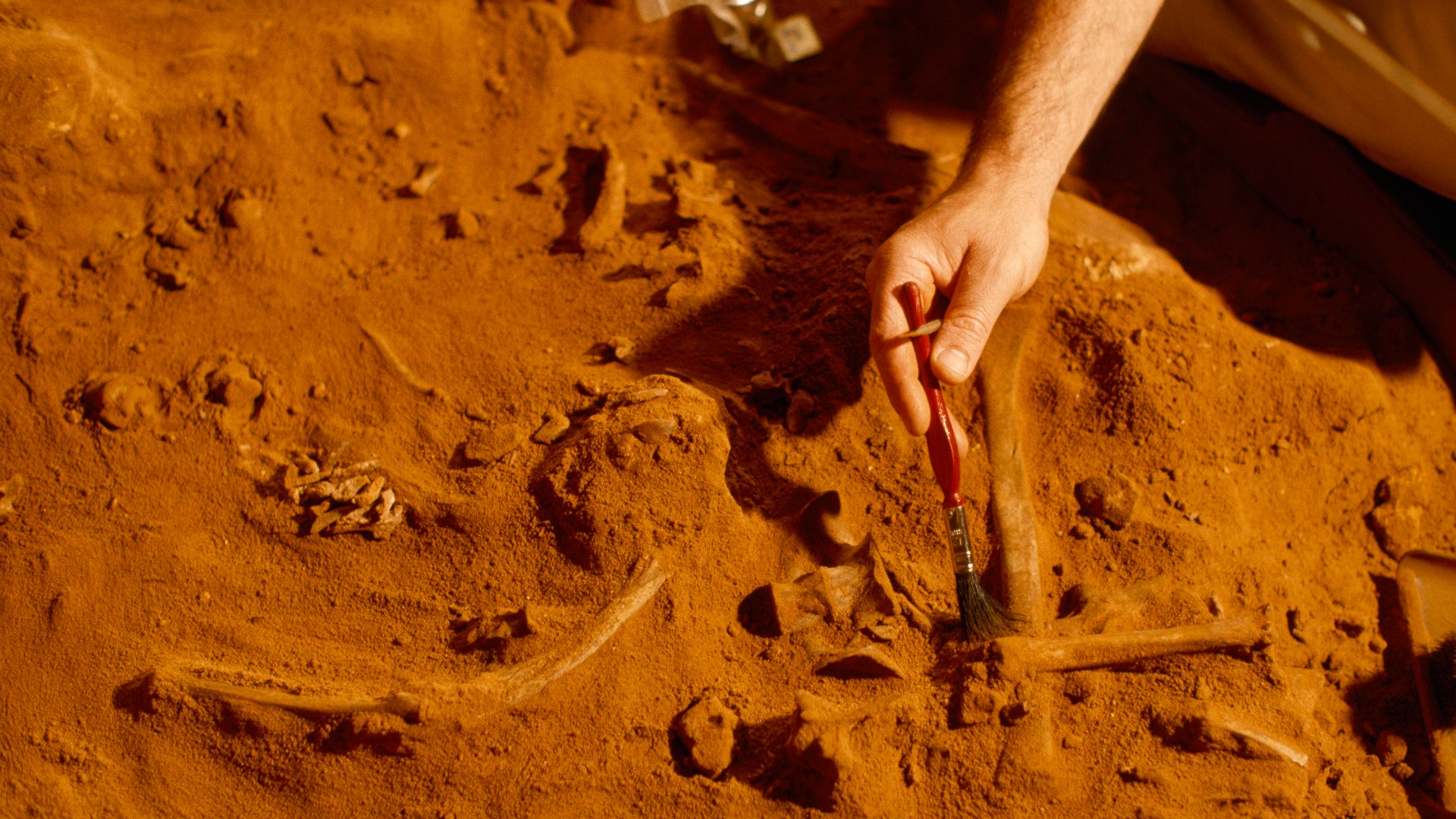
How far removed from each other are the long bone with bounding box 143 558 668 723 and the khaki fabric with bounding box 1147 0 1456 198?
8.02 feet

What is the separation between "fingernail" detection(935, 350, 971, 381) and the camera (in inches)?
77.1

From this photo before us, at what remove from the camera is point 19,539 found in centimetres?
209

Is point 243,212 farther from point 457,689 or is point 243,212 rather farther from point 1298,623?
point 1298,623

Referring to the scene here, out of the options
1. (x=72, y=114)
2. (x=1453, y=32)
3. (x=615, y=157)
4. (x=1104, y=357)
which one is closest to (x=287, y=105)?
(x=72, y=114)

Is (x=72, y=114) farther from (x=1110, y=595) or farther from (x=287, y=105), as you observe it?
(x=1110, y=595)

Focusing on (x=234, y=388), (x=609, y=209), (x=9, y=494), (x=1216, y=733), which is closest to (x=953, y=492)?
(x=1216, y=733)

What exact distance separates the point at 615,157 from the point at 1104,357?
1.52 meters

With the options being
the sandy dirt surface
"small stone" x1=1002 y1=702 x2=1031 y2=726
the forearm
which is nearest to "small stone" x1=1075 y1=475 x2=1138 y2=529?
the sandy dirt surface

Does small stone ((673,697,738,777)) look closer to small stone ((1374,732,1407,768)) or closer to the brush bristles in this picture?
the brush bristles

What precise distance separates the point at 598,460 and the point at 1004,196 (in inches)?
48.8

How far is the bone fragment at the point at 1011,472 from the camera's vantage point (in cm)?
195

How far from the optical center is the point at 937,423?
2.01m

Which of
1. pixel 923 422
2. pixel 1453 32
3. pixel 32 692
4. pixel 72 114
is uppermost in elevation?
pixel 1453 32

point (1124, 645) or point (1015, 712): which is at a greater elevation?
point (1124, 645)
